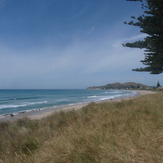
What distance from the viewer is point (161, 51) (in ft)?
28.5

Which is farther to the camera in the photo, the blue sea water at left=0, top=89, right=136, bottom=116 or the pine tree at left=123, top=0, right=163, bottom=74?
the blue sea water at left=0, top=89, right=136, bottom=116

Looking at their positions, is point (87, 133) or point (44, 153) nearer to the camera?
point (44, 153)

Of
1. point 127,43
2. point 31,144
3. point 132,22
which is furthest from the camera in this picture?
point 127,43

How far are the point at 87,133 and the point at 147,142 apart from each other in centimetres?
119

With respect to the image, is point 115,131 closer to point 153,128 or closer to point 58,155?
point 153,128

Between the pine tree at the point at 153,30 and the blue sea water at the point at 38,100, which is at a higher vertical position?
the pine tree at the point at 153,30

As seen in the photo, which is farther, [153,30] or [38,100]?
[38,100]

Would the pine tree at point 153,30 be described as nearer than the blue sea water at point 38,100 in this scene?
Yes

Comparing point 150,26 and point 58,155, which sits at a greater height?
point 150,26

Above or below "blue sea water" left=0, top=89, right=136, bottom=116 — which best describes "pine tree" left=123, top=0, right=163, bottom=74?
above

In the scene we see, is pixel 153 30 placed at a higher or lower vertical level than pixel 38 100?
higher

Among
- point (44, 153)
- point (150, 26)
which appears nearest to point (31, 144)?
point (44, 153)

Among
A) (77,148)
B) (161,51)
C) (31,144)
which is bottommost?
(31,144)

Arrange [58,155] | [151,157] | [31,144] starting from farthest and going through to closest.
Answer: [31,144] → [58,155] → [151,157]
